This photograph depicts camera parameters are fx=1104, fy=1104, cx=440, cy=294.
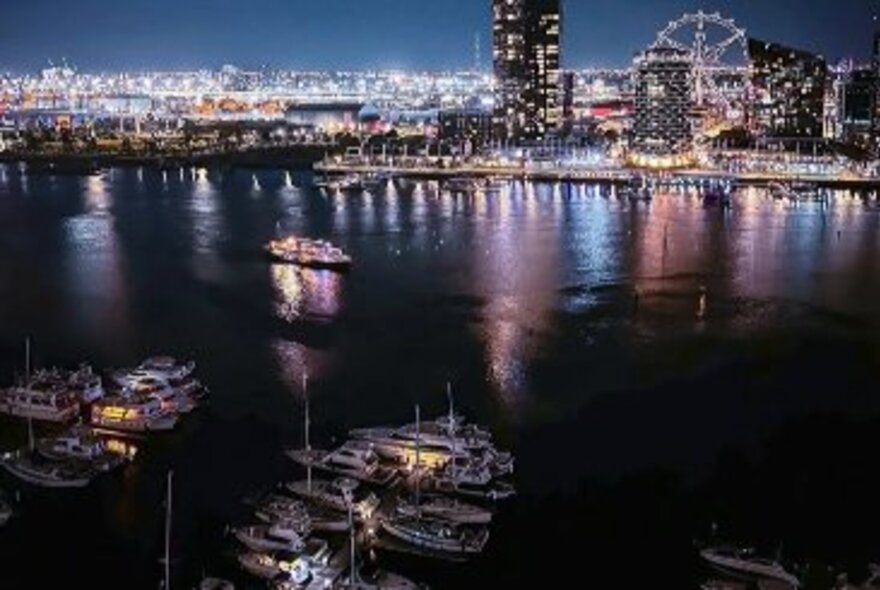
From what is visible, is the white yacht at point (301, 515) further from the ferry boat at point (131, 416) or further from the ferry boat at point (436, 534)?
the ferry boat at point (131, 416)

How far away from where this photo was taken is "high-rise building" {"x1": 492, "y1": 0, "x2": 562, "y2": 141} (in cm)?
3588

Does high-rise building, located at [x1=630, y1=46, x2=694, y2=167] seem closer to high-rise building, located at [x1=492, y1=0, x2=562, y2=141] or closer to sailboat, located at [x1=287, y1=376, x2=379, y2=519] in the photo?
high-rise building, located at [x1=492, y1=0, x2=562, y2=141]

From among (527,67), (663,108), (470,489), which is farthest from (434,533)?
(527,67)

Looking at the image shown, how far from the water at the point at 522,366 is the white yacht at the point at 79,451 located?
0.13 m

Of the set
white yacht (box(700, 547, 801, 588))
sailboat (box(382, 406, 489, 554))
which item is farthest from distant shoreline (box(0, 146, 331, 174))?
white yacht (box(700, 547, 801, 588))

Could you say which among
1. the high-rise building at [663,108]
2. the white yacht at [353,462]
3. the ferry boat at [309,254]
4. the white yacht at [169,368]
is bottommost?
the white yacht at [353,462]

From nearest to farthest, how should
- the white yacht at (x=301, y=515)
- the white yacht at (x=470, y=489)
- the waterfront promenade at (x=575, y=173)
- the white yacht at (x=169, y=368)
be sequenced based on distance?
the white yacht at (x=301, y=515) < the white yacht at (x=470, y=489) < the white yacht at (x=169, y=368) < the waterfront promenade at (x=575, y=173)

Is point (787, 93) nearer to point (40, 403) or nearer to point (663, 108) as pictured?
point (663, 108)

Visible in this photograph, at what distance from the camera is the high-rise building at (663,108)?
76.6ft

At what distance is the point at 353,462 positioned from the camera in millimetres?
5344

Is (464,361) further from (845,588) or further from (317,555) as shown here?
(845,588)

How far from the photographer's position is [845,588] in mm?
4023

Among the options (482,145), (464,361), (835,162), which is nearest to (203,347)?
(464,361)

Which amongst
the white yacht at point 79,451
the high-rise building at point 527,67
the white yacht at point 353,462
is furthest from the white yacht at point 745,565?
the high-rise building at point 527,67
